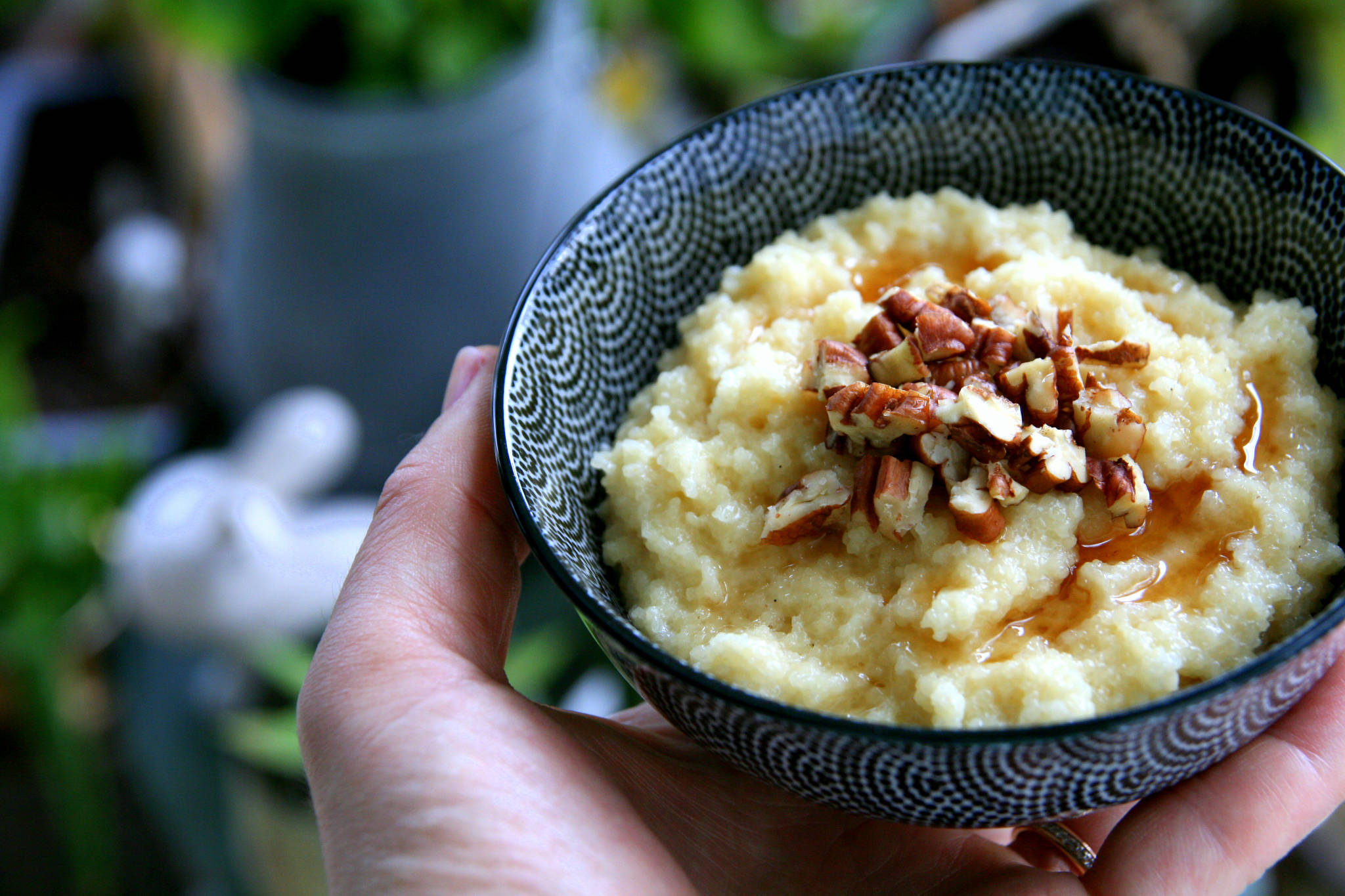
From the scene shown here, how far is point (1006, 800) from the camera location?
57.2 inches

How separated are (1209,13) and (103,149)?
4597mm

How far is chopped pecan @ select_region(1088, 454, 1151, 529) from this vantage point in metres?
1.67

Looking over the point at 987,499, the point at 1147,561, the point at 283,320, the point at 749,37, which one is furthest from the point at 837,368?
the point at 749,37

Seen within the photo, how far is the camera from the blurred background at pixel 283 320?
3383 mm

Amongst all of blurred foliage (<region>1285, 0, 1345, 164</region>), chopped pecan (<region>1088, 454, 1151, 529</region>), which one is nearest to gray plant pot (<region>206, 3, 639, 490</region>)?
chopped pecan (<region>1088, 454, 1151, 529</region>)

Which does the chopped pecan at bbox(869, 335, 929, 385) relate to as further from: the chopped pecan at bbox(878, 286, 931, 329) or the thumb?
the thumb

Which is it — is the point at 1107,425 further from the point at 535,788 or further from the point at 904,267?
the point at 535,788

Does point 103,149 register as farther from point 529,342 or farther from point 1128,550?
point 1128,550

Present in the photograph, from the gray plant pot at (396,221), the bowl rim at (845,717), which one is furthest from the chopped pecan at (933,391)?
the gray plant pot at (396,221)

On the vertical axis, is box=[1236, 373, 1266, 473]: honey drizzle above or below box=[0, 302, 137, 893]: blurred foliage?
above

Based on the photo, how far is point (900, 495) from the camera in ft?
5.41

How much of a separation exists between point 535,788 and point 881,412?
0.71 metres

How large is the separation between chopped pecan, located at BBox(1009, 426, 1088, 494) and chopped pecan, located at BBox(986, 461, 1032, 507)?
2cm

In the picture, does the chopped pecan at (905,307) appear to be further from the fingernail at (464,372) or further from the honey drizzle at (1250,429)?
the fingernail at (464,372)
